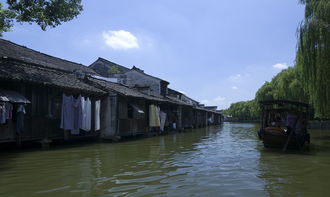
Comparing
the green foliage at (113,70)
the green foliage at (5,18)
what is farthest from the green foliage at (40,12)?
the green foliage at (113,70)

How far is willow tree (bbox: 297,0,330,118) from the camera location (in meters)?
13.8

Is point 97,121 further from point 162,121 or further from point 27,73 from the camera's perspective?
point 162,121

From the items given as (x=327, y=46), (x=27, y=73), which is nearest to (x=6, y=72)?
(x=27, y=73)

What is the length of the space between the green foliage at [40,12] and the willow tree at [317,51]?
12876mm

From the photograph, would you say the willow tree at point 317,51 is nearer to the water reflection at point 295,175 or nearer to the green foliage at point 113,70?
the water reflection at point 295,175

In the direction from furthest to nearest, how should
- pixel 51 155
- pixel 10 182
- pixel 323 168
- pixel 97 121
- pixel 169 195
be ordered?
1. pixel 97 121
2. pixel 51 155
3. pixel 323 168
4. pixel 10 182
5. pixel 169 195

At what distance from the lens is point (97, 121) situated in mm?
16266

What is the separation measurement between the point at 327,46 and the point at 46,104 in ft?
47.5

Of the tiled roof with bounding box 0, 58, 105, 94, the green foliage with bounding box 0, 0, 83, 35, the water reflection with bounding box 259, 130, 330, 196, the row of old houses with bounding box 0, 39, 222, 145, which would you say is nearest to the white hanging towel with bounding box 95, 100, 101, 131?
the row of old houses with bounding box 0, 39, 222, 145

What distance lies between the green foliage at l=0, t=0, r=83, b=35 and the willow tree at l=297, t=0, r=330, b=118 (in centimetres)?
1288

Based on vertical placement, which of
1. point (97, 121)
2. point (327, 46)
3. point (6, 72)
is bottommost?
point (97, 121)

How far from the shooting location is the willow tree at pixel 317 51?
13828 millimetres

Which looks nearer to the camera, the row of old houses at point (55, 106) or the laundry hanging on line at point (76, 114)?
the row of old houses at point (55, 106)

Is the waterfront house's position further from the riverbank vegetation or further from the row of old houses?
the riverbank vegetation
